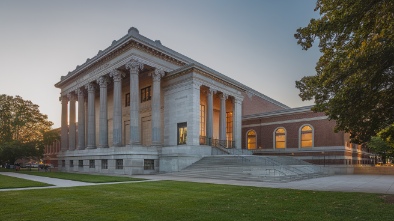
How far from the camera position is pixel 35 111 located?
181 feet

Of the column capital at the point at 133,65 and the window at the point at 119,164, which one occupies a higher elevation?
the column capital at the point at 133,65

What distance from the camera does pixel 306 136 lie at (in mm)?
42781

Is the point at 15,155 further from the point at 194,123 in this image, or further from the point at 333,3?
the point at 333,3

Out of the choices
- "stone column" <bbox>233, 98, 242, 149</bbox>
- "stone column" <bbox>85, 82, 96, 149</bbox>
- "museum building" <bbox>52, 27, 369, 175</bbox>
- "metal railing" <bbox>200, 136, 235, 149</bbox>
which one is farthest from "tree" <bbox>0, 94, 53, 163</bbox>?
"stone column" <bbox>233, 98, 242, 149</bbox>

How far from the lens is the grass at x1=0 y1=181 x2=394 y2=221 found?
9.09m

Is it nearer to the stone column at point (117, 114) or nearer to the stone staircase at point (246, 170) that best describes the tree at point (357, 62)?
the stone staircase at point (246, 170)

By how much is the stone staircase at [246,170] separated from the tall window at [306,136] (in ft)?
25.6

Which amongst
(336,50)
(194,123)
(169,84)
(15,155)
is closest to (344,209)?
(336,50)

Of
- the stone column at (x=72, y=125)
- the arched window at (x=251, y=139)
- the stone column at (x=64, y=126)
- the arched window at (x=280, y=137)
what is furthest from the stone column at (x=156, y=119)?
the stone column at (x=64, y=126)

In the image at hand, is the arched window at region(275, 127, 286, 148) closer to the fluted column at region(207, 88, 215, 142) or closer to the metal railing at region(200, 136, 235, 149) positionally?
the metal railing at region(200, 136, 235, 149)

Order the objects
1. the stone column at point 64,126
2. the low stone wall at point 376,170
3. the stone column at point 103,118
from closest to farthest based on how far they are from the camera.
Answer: the low stone wall at point 376,170, the stone column at point 103,118, the stone column at point 64,126

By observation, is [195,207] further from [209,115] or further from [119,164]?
[209,115]

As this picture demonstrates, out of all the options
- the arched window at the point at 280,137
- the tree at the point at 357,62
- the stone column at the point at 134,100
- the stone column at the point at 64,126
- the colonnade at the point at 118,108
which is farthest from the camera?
the stone column at the point at 64,126

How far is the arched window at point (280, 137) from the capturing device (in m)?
45.3
